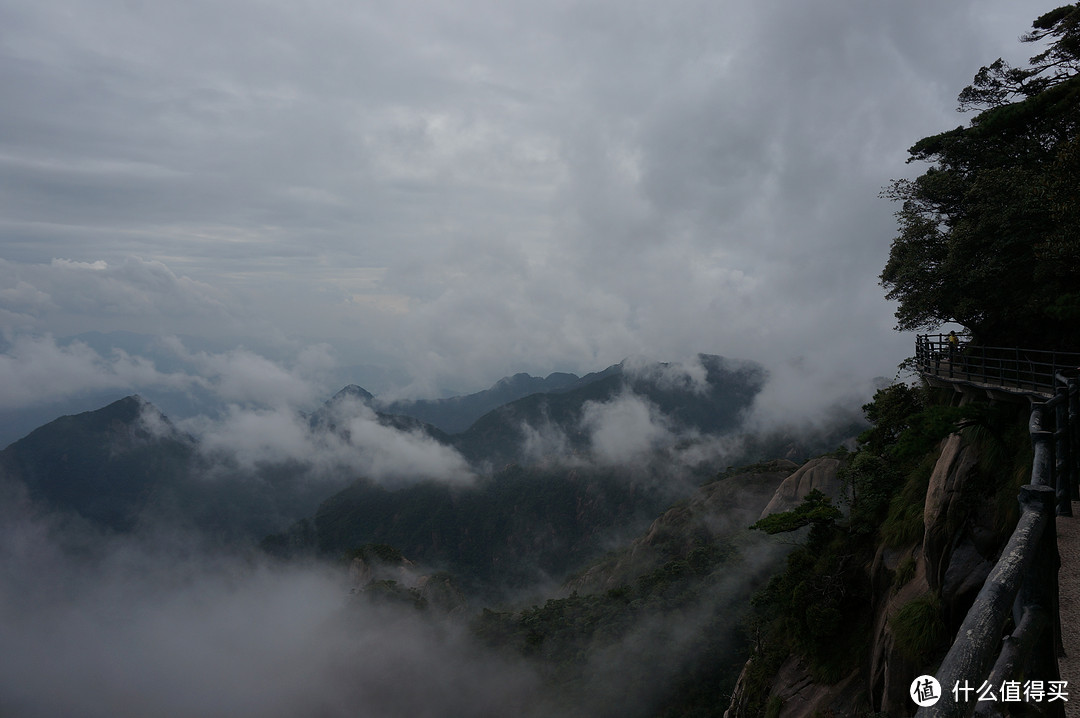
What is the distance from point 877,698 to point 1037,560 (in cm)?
1351

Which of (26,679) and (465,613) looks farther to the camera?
(26,679)

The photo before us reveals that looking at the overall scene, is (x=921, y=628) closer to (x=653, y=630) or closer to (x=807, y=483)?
(x=653, y=630)

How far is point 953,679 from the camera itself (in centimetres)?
282

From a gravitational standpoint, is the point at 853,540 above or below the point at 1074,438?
below

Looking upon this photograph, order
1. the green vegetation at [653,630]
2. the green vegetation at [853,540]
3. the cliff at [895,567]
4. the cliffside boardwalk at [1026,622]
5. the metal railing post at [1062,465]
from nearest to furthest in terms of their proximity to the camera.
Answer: the cliffside boardwalk at [1026,622] < the metal railing post at [1062,465] < the cliff at [895,567] < the green vegetation at [853,540] < the green vegetation at [653,630]

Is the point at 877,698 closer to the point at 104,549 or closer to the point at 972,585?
the point at 972,585

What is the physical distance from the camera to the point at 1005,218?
1577cm

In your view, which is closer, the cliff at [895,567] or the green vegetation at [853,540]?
the cliff at [895,567]

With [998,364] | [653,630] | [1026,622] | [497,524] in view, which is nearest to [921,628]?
[1026,622]

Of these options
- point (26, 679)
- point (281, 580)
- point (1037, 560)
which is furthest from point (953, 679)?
point (26, 679)

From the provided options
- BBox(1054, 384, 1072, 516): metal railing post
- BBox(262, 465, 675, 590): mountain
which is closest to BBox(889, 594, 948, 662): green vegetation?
BBox(1054, 384, 1072, 516): metal railing post

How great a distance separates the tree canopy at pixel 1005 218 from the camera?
44.8ft

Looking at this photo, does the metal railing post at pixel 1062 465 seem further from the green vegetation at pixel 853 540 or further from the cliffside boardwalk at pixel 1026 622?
the green vegetation at pixel 853 540

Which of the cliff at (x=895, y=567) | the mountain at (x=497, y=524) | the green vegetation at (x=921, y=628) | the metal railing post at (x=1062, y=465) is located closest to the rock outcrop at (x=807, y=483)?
the cliff at (x=895, y=567)
